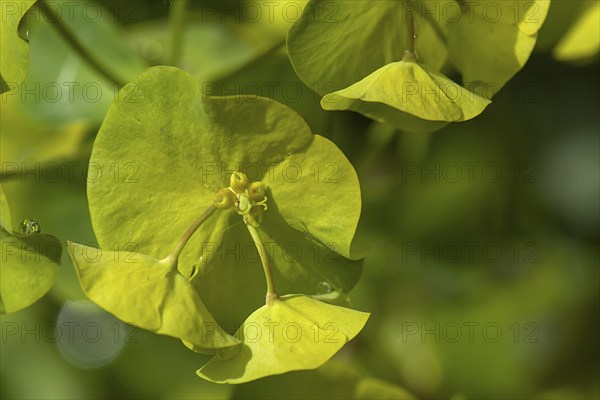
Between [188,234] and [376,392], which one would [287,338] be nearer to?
[188,234]

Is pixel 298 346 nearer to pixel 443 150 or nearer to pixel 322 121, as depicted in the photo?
pixel 322 121

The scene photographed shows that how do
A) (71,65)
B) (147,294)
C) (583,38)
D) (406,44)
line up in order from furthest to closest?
(71,65) → (583,38) → (406,44) → (147,294)

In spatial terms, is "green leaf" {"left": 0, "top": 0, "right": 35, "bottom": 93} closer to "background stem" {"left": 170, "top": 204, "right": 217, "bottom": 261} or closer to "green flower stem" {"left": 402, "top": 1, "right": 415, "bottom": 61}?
"background stem" {"left": 170, "top": 204, "right": 217, "bottom": 261}

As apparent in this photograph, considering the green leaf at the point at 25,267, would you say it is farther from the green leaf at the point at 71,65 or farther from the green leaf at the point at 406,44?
the green leaf at the point at 71,65

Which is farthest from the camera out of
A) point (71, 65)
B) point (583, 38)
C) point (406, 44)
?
point (71, 65)

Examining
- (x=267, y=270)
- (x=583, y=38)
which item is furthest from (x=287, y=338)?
(x=583, y=38)

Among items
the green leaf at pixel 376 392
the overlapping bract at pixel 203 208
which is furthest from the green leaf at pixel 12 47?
the green leaf at pixel 376 392

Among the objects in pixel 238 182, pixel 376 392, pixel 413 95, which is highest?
pixel 413 95

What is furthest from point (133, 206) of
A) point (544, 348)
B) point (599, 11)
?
point (544, 348)
